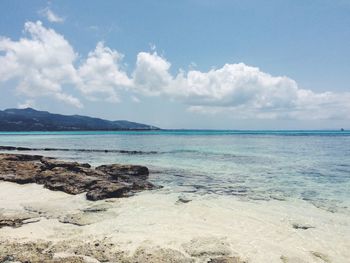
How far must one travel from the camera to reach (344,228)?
44.0 ft

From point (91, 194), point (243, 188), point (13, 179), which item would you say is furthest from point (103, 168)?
point (243, 188)

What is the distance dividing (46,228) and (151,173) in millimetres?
18328

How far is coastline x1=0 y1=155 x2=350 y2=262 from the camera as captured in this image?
10023 mm

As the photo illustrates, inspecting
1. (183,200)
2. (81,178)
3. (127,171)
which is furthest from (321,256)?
(127,171)

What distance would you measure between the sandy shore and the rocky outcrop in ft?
4.04

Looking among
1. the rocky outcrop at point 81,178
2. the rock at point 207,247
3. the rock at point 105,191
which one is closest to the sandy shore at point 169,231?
the rock at point 207,247

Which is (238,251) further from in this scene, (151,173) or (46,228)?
(151,173)

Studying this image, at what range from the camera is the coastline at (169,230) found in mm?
10023

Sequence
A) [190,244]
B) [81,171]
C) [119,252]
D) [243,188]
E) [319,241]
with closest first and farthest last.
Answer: [119,252] < [190,244] < [319,241] < [243,188] < [81,171]

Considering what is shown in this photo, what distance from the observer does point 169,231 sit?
488 inches

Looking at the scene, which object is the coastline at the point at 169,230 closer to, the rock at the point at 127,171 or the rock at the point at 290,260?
the rock at the point at 290,260

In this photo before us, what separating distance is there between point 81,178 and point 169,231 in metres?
11.4

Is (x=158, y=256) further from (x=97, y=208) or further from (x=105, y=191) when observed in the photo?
(x=105, y=191)

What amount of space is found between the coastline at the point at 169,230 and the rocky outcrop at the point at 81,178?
52.1 inches
